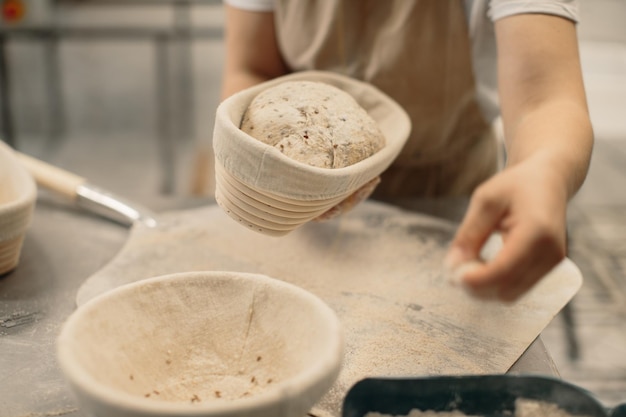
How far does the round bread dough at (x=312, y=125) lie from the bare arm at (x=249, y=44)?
0.98 feet

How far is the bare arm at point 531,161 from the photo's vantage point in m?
0.46

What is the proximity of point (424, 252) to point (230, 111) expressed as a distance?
37cm

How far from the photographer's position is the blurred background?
95.2 inches

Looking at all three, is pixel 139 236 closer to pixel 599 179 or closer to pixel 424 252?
pixel 424 252

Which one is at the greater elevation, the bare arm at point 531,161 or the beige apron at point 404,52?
the bare arm at point 531,161

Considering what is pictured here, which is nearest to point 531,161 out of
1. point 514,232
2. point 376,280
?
point 514,232

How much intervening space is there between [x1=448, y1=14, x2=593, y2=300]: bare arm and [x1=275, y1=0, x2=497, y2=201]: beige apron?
0.18m

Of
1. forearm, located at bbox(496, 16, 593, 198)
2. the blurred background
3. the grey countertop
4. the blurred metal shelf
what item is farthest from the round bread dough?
the blurred metal shelf

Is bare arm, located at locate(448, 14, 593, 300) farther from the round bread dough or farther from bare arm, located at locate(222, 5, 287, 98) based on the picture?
bare arm, located at locate(222, 5, 287, 98)

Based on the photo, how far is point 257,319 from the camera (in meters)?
0.56

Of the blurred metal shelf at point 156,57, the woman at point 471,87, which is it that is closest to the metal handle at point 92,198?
the woman at point 471,87

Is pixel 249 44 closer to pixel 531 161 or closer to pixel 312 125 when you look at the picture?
pixel 312 125

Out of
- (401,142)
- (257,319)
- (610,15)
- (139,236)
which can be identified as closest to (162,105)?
(610,15)

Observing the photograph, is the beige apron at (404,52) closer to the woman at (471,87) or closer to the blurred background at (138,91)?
the woman at (471,87)
